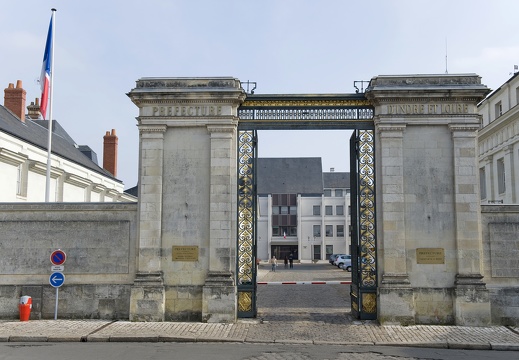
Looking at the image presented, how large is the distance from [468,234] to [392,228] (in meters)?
1.87

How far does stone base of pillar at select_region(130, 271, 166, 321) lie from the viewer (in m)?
13.4

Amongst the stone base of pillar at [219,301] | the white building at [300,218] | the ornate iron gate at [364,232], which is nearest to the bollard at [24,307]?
the stone base of pillar at [219,301]

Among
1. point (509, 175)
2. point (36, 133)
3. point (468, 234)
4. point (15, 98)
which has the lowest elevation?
point (468, 234)

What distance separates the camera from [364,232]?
45.9ft

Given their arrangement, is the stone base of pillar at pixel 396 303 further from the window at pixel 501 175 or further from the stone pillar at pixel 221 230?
the window at pixel 501 175

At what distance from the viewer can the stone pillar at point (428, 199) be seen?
13.3 m

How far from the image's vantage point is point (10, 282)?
14.0m

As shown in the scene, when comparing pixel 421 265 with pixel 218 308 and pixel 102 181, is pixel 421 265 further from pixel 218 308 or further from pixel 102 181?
pixel 102 181

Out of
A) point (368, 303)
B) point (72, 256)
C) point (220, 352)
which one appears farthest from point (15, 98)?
point (220, 352)

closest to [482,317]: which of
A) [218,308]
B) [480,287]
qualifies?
[480,287]

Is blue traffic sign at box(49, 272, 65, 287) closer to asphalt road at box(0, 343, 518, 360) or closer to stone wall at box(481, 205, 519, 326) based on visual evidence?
asphalt road at box(0, 343, 518, 360)

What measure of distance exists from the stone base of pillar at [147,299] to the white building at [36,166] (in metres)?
14.5

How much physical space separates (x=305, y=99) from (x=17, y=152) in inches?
685

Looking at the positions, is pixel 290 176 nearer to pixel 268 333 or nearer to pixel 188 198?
pixel 188 198
